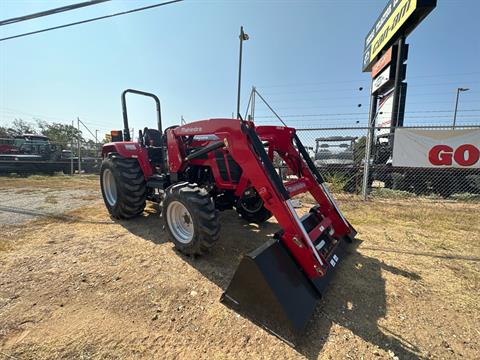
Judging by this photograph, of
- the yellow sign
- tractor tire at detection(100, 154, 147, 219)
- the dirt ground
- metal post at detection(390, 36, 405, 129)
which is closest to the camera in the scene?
the dirt ground

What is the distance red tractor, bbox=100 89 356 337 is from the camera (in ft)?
7.04

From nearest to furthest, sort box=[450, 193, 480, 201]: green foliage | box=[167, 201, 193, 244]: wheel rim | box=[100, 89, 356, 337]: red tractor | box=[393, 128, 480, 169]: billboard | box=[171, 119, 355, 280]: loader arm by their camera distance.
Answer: box=[100, 89, 356, 337]: red tractor
box=[171, 119, 355, 280]: loader arm
box=[167, 201, 193, 244]: wheel rim
box=[393, 128, 480, 169]: billboard
box=[450, 193, 480, 201]: green foliage

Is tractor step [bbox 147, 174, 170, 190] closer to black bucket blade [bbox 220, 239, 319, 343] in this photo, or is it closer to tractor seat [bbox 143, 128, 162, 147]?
tractor seat [bbox 143, 128, 162, 147]

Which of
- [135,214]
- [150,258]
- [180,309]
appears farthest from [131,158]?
[180,309]

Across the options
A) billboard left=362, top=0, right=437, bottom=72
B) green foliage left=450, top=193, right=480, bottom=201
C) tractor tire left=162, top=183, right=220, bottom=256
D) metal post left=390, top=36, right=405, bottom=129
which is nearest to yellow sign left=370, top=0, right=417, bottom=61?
billboard left=362, top=0, right=437, bottom=72

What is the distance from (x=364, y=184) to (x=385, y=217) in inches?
73.9

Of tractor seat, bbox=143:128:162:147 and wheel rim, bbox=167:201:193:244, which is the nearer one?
wheel rim, bbox=167:201:193:244

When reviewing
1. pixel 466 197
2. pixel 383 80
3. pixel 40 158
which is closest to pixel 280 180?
pixel 466 197

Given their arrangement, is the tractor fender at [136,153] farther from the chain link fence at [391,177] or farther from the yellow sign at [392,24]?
the yellow sign at [392,24]

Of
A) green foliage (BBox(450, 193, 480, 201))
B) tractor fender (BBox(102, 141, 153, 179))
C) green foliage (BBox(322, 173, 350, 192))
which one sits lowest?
green foliage (BBox(450, 193, 480, 201))

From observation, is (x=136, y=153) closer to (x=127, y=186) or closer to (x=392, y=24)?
(x=127, y=186)

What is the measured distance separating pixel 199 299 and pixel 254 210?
227cm

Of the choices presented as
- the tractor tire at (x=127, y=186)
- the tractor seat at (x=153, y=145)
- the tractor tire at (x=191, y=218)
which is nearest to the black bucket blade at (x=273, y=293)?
the tractor tire at (x=191, y=218)

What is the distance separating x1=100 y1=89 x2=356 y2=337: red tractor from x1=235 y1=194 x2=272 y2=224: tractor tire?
0.02 m
